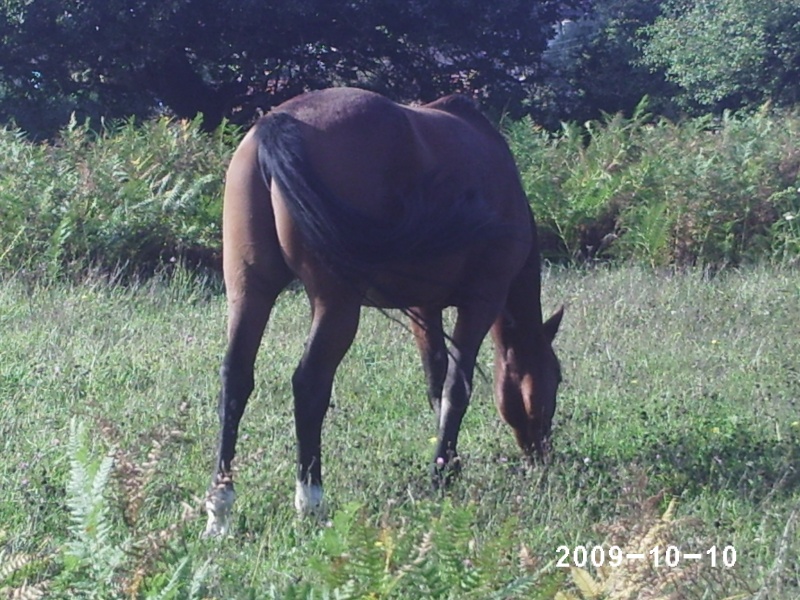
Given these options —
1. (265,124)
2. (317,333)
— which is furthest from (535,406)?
(265,124)

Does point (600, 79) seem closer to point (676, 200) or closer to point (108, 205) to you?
point (676, 200)

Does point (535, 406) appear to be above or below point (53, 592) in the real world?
below

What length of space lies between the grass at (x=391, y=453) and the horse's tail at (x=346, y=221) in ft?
2.90

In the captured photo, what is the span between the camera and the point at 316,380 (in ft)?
13.9

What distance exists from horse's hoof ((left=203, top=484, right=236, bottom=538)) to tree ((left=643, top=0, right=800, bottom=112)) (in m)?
20.0

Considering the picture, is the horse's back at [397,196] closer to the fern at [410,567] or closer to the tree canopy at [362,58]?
the fern at [410,567]

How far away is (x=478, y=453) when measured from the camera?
17.4ft

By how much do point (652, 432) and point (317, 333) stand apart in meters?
2.27

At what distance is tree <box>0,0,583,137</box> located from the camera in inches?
790

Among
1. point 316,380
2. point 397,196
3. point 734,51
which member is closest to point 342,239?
point 397,196

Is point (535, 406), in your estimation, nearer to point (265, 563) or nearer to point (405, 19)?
point (265, 563)

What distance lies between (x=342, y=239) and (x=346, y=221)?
84mm

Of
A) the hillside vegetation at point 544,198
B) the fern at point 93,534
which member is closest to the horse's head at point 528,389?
the fern at point 93,534

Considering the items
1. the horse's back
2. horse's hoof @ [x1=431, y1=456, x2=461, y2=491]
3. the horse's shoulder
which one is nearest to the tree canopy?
the horse's shoulder
